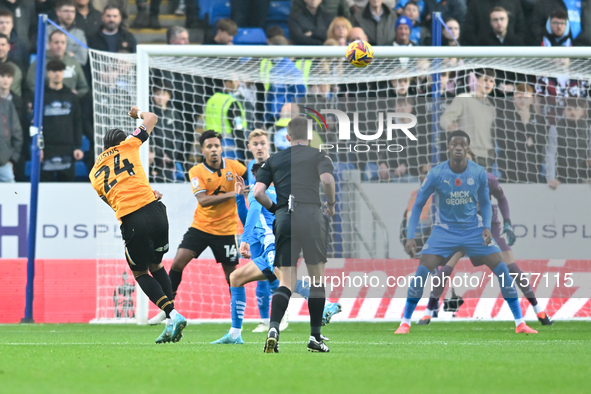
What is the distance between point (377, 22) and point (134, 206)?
7.92m

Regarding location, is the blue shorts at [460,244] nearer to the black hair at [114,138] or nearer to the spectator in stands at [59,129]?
the black hair at [114,138]

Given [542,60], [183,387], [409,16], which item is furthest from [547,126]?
[183,387]

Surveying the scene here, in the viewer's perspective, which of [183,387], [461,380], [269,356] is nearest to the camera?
[183,387]

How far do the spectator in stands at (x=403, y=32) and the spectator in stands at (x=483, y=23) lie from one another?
948 millimetres

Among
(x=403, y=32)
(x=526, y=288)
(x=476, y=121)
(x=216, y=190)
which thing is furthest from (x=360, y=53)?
(x=403, y=32)

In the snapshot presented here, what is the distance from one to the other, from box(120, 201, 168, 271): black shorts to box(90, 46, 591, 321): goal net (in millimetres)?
3146

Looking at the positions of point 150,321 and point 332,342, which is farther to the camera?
point 150,321

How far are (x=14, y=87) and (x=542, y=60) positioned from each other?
7998 millimetres

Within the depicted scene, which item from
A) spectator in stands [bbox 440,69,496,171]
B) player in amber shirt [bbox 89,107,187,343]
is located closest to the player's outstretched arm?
player in amber shirt [bbox 89,107,187,343]

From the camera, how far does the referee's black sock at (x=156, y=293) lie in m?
7.51

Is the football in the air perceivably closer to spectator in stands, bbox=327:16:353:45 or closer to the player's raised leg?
the player's raised leg

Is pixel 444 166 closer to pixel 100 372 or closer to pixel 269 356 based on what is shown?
pixel 269 356

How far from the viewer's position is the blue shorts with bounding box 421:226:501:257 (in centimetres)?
973

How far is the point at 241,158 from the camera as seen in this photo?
1300cm
